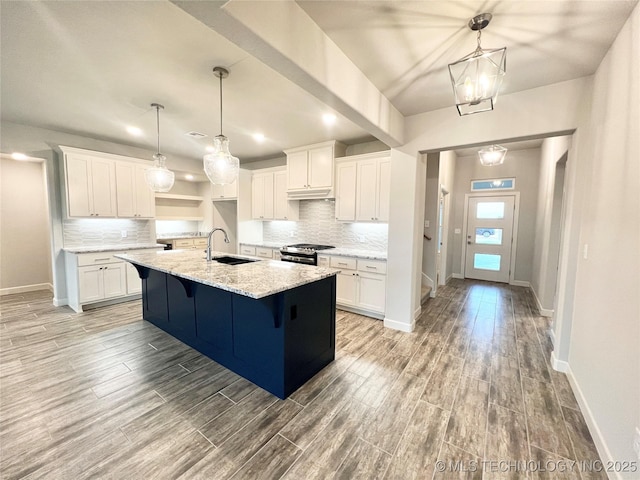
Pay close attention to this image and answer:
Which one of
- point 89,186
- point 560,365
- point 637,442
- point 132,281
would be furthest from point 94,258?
point 560,365

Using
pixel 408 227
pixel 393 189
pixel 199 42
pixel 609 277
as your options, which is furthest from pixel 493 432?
pixel 199 42

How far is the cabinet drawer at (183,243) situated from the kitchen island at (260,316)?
11.0ft

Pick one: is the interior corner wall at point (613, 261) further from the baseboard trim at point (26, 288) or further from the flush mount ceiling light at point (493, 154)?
the baseboard trim at point (26, 288)

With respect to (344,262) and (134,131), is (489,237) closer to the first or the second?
(344,262)

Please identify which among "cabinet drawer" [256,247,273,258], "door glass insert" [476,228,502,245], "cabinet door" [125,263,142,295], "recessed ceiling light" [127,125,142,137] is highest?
"recessed ceiling light" [127,125,142,137]

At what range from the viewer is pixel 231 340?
7.99 feet

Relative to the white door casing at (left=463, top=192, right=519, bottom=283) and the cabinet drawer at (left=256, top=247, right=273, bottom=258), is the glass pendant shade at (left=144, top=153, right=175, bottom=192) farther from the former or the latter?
the white door casing at (left=463, top=192, right=519, bottom=283)

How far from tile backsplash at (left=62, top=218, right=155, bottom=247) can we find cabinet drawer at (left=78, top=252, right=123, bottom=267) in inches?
23.7

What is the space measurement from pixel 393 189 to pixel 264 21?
240 cm

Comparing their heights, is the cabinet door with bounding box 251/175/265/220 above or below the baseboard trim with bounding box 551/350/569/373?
above

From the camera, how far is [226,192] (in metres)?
5.62

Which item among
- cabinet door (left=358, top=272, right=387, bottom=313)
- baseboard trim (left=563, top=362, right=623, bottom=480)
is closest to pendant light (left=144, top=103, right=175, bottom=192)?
cabinet door (left=358, top=272, right=387, bottom=313)

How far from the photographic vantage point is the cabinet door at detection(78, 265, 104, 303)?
151 inches

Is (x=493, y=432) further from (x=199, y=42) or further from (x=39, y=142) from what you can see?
(x=39, y=142)
